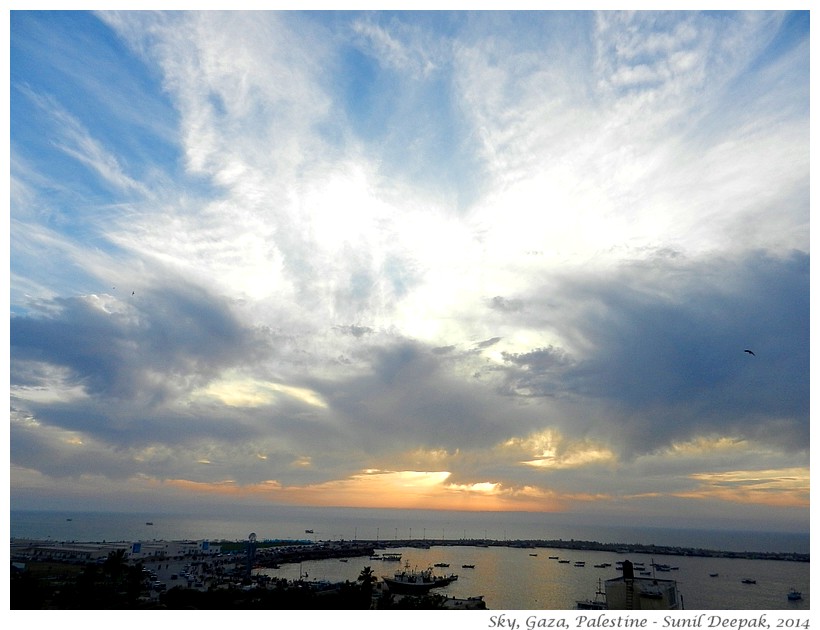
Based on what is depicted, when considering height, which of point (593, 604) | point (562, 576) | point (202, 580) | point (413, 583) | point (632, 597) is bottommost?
point (562, 576)

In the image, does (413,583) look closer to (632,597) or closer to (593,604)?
(593,604)

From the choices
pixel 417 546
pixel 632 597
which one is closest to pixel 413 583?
pixel 632 597

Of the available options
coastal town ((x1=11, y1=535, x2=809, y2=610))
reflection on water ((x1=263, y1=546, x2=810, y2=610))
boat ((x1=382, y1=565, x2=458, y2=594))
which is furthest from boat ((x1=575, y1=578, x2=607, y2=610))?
boat ((x1=382, y1=565, x2=458, y2=594))

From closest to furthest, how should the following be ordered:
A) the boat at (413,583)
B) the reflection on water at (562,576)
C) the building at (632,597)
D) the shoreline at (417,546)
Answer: the building at (632,597)
the reflection on water at (562,576)
the boat at (413,583)
the shoreline at (417,546)

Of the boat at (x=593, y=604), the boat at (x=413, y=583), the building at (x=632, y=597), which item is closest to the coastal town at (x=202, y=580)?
the boat at (x=413, y=583)

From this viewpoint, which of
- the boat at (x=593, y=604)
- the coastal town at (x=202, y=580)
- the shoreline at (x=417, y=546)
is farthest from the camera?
the shoreline at (x=417, y=546)

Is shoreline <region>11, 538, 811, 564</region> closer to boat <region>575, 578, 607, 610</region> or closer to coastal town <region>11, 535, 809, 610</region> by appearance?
coastal town <region>11, 535, 809, 610</region>

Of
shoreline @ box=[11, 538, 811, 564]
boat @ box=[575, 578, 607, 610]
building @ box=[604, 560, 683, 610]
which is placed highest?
building @ box=[604, 560, 683, 610]

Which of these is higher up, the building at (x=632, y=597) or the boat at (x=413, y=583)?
the building at (x=632, y=597)

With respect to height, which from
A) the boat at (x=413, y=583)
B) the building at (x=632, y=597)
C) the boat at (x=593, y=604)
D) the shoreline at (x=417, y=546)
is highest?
the building at (x=632, y=597)

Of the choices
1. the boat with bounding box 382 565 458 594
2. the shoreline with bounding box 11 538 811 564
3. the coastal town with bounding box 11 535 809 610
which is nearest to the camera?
the coastal town with bounding box 11 535 809 610

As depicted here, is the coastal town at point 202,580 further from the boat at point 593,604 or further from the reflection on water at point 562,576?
the boat at point 593,604

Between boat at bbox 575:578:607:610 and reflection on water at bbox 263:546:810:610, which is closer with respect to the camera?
boat at bbox 575:578:607:610
